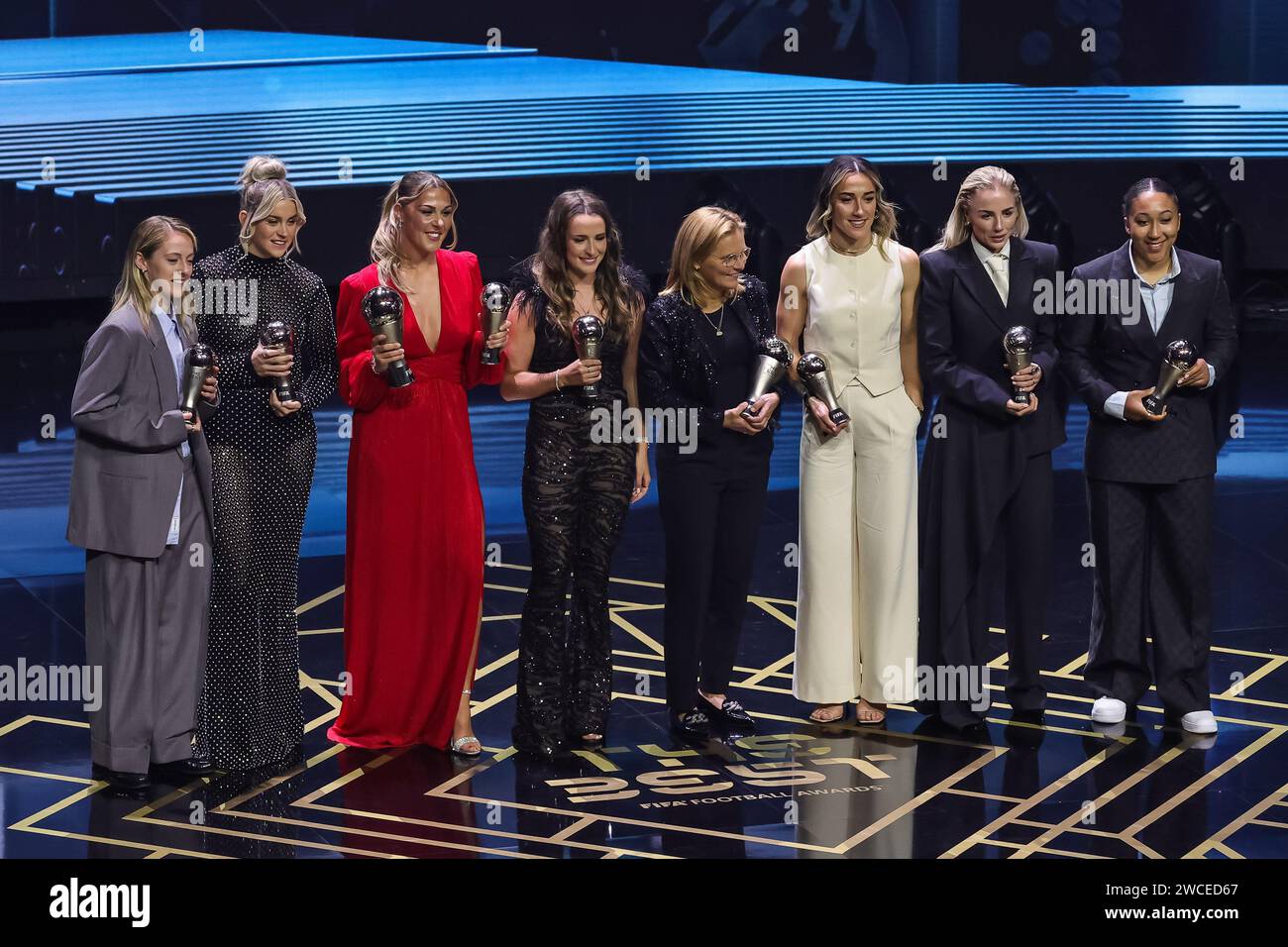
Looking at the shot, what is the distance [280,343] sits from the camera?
5.30 m

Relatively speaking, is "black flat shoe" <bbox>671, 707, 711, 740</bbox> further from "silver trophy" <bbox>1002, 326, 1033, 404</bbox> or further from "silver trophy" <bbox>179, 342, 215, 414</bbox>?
"silver trophy" <bbox>179, 342, 215, 414</bbox>

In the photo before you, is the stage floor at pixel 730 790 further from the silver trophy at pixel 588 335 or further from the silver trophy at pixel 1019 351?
the silver trophy at pixel 588 335

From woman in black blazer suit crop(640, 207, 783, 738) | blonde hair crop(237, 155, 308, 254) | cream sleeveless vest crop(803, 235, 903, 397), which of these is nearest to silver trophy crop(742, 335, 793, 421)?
woman in black blazer suit crop(640, 207, 783, 738)

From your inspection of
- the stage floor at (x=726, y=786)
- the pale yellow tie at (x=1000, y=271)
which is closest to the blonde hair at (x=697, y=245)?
the pale yellow tie at (x=1000, y=271)

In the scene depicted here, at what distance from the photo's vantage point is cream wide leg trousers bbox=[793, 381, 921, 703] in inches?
232

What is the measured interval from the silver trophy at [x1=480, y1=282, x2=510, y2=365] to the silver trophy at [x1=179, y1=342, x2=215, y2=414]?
0.82 meters

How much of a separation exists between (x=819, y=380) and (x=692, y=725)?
1.20 meters

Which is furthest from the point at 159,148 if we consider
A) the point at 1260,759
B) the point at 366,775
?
the point at 1260,759

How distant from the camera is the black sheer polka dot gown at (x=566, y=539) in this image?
5.61 meters

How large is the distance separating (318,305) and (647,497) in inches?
150

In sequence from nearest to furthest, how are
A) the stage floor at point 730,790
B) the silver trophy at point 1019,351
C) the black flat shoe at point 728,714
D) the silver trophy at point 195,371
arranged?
the stage floor at point 730,790 < the silver trophy at point 195,371 < the silver trophy at point 1019,351 < the black flat shoe at point 728,714

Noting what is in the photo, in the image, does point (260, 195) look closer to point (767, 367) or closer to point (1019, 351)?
point (767, 367)

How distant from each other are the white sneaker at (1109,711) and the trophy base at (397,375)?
2.51 metres

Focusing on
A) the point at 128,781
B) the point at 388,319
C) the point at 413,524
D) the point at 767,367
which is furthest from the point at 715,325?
the point at 128,781
